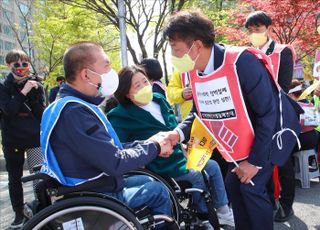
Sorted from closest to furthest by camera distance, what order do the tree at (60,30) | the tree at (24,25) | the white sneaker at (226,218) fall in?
1. the white sneaker at (226,218)
2. the tree at (60,30)
3. the tree at (24,25)

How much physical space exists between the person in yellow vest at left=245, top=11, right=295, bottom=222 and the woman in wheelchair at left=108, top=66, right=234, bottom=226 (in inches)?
27.2

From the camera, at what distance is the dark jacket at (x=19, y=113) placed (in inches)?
133

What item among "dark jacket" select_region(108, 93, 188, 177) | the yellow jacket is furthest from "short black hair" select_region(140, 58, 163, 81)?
"dark jacket" select_region(108, 93, 188, 177)

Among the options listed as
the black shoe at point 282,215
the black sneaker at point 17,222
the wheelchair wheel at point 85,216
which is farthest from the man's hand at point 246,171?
the black sneaker at point 17,222

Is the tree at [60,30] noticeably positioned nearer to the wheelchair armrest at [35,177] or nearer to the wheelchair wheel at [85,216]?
the wheelchair armrest at [35,177]

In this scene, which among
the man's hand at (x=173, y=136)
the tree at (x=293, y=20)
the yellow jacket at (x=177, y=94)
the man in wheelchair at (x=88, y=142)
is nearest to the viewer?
the man in wheelchair at (x=88, y=142)

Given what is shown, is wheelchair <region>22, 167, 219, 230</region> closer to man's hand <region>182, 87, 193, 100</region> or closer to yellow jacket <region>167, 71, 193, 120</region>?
man's hand <region>182, 87, 193, 100</region>

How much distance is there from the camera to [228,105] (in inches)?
81.2

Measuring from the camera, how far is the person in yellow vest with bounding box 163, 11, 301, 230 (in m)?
2.01

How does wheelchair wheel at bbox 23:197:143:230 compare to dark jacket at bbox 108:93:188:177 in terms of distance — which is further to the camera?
dark jacket at bbox 108:93:188:177

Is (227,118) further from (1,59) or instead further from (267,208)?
(1,59)

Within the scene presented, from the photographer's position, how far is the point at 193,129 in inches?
98.3

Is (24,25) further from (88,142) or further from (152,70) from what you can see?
(88,142)

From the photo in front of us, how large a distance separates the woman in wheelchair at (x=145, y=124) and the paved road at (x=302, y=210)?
2.58 ft
